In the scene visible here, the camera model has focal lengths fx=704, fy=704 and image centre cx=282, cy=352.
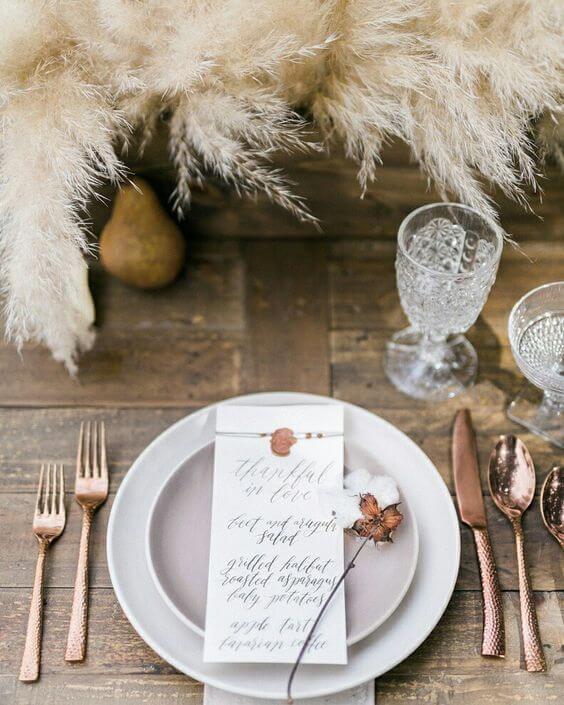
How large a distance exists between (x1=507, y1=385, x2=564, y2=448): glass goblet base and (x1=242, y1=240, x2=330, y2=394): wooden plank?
0.23 meters

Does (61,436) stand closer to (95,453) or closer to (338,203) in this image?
(95,453)

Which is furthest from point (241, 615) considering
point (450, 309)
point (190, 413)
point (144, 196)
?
point (144, 196)

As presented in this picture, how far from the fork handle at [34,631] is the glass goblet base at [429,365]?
452mm

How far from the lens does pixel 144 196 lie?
89cm

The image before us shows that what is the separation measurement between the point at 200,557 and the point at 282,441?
0.49 ft

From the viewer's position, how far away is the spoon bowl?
2.47ft

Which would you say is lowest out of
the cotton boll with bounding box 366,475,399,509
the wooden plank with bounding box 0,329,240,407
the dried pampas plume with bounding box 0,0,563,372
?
the wooden plank with bounding box 0,329,240,407

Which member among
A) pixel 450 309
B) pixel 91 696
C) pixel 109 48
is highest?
pixel 109 48

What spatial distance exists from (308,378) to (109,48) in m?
0.43

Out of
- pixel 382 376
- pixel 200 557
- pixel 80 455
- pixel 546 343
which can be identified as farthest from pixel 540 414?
pixel 80 455

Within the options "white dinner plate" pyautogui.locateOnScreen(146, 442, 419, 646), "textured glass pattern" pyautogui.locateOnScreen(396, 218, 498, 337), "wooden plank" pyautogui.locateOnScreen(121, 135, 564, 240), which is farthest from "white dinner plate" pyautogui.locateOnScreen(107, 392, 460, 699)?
"wooden plank" pyautogui.locateOnScreen(121, 135, 564, 240)

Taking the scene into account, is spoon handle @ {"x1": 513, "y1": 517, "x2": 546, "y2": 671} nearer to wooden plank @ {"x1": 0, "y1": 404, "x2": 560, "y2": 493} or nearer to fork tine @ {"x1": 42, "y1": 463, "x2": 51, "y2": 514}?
wooden plank @ {"x1": 0, "y1": 404, "x2": 560, "y2": 493}

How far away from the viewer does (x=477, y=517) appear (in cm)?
74

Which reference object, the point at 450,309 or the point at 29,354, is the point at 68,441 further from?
the point at 450,309
